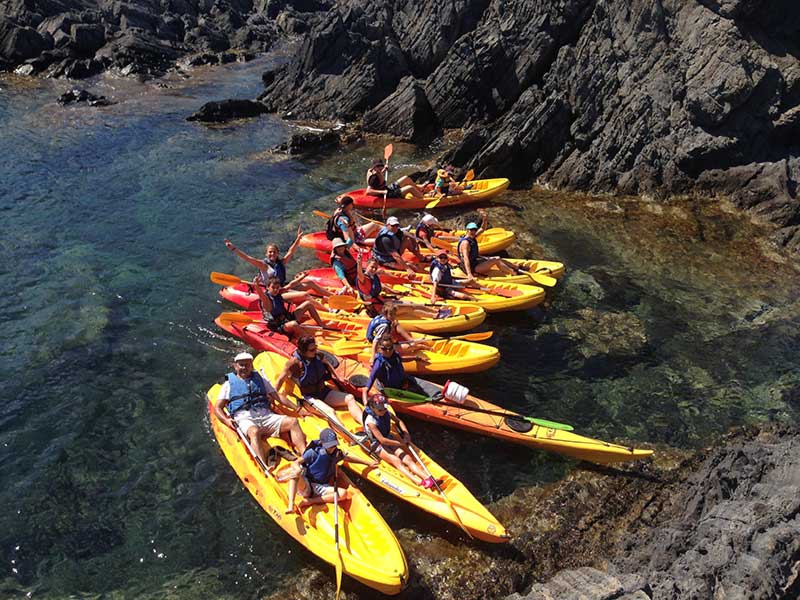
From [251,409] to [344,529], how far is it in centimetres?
222

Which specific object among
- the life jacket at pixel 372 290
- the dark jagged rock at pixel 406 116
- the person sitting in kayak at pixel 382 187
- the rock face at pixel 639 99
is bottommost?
the life jacket at pixel 372 290

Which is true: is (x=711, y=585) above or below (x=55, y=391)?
above

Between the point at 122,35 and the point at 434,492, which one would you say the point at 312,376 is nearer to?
the point at 434,492

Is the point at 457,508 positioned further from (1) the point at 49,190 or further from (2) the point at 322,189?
(1) the point at 49,190

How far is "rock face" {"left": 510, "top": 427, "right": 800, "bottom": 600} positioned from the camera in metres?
5.21

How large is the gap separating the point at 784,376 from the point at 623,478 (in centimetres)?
460

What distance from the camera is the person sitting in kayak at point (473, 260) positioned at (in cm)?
1259

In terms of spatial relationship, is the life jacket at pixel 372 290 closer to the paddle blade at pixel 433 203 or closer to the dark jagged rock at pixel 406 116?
the paddle blade at pixel 433 203

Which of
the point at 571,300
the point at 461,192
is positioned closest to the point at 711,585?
the point at 571,300

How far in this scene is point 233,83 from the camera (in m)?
33.4

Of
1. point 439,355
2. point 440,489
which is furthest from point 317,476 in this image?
point 439,355

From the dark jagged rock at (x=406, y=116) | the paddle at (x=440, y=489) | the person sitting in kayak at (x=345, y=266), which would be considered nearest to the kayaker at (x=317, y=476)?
the paddle at (x=440, y=489)

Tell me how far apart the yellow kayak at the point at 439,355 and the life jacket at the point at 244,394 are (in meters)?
2.36

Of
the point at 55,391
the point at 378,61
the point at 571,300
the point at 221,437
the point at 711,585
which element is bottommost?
the point at 55,391
